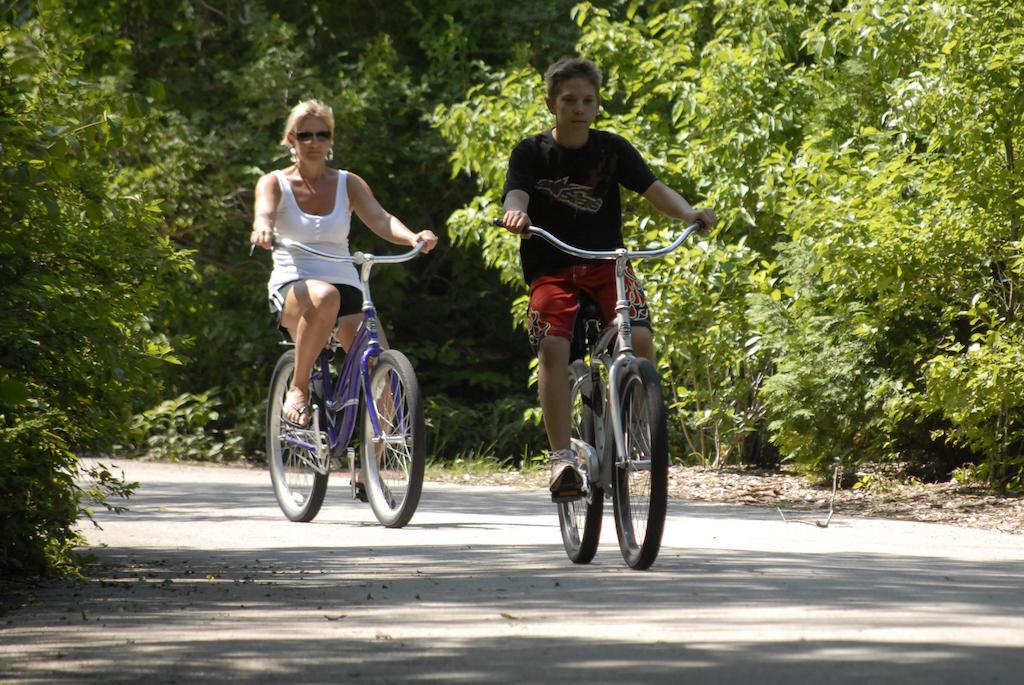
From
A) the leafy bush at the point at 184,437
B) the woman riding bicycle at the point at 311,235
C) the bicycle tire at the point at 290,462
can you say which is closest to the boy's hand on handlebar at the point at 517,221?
the woman riding bicycle at the point at 311,235

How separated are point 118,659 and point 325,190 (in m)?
4.78

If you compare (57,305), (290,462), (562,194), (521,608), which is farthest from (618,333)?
(290,462)

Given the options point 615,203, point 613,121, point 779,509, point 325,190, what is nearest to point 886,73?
point 613,121

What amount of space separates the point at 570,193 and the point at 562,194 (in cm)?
4

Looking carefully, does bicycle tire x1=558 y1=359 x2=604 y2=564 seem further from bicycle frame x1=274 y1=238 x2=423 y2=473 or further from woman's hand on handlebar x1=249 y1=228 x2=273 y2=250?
woman's hand on handlebar x1=249 y1=228 x2=273 y2=250

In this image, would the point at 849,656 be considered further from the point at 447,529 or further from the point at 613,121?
the point at 613,121

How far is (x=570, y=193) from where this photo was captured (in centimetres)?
691

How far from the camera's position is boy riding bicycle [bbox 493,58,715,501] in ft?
22.1

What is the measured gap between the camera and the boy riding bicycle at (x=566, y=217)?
22.1ft

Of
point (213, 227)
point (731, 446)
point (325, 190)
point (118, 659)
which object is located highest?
point (213, 227)

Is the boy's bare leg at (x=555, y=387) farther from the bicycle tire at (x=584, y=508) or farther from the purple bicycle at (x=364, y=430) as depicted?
the purple bicycle at (x=364, y=430)

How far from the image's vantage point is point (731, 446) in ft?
41.5

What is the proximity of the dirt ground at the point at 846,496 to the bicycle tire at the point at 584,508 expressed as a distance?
2753 mm

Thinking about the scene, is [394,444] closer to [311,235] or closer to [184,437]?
[311,235]
